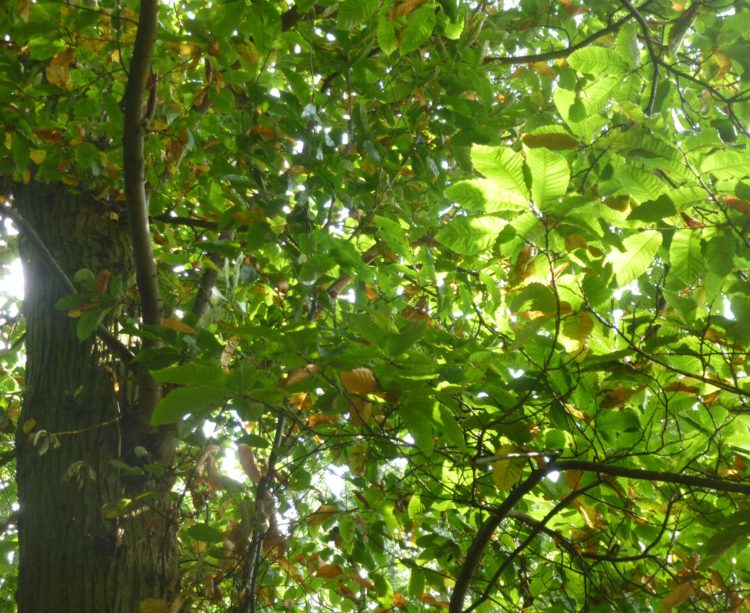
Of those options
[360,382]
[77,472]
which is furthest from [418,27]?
[77,472]

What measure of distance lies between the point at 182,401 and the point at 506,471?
0.74 metres

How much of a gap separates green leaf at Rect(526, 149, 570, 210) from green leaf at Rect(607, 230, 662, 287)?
0.30 metres

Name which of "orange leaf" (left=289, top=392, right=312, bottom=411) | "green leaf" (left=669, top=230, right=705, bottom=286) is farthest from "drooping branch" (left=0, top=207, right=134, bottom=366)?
"green leaf" (left=669, top=230, right=705, bottom=286)

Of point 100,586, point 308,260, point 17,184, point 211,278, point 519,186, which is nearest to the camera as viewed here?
point 519,186

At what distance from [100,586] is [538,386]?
1.41 meters

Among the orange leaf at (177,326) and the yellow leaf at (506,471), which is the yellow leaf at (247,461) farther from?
the yellow leaf at (506,471)

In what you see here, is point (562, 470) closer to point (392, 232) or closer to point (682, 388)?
point (682, 388)

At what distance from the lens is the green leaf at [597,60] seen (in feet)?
5.00

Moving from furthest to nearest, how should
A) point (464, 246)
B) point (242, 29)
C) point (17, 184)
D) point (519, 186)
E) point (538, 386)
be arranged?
1. point (17, 184)
2. point (242, 29)
3. point (538, 386)
4. point (464, 246)
5. point (519, 186)

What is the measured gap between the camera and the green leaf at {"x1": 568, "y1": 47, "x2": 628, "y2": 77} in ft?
5.00

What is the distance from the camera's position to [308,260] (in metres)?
1.58

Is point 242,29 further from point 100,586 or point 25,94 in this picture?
point 100,586

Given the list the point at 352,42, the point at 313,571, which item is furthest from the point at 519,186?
the point at 313,571

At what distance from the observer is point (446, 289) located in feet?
7.38
